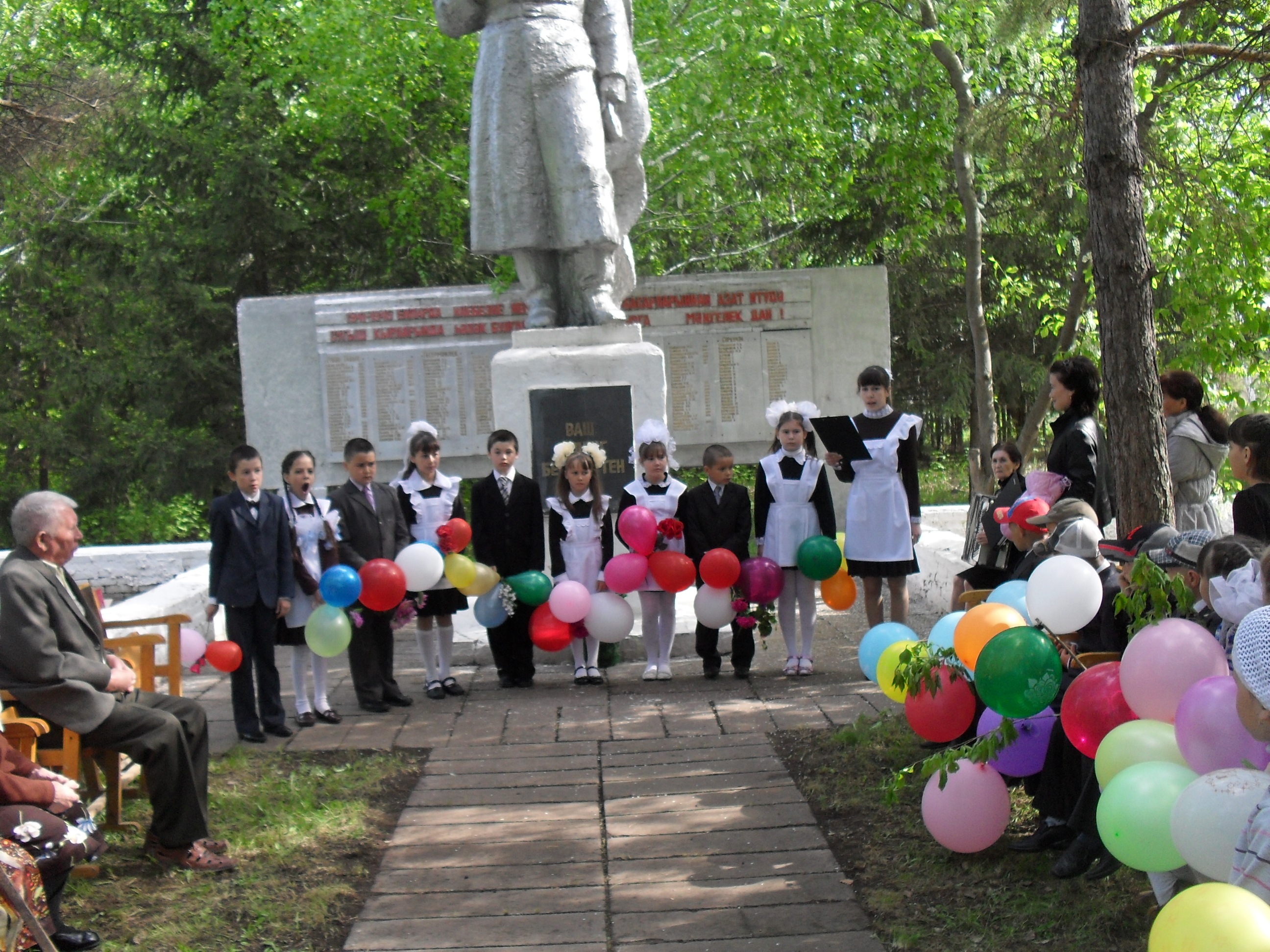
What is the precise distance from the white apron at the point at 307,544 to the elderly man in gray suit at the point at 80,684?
1.64 metres

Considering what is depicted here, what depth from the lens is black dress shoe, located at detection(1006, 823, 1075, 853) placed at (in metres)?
3.58

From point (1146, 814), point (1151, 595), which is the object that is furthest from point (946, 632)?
point (1146, 814)

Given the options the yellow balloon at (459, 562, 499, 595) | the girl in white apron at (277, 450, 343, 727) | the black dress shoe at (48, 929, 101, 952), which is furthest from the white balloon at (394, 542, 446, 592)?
the black dress shoe at (48, 929, 101, 952)

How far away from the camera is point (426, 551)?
5.78 metres

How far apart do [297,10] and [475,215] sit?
4.85 metres

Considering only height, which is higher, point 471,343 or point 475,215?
point 475,215

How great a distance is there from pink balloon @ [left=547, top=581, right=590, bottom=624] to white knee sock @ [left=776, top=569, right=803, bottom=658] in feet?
3.66

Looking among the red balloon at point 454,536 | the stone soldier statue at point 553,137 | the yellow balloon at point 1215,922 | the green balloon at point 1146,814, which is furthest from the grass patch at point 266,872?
the stone soldier statue at point 553,137

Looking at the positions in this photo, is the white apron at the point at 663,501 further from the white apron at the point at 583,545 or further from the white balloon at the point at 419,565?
the white balloon at the point at 419,565

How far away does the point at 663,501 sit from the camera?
20.5ft

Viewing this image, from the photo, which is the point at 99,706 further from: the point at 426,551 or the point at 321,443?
the point at 321,443

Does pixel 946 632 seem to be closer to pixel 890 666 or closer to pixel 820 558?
pixel 890 666

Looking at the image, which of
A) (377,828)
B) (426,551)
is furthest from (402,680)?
(377,828)

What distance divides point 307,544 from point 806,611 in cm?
258
